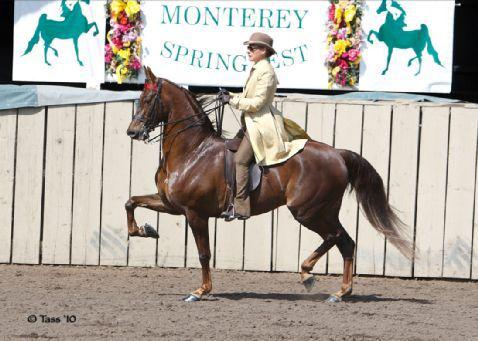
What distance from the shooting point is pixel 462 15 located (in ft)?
45.8

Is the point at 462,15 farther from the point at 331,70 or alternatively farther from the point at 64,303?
the point at 64,303

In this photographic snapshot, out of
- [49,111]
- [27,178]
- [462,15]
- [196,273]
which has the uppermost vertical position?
[462,15]

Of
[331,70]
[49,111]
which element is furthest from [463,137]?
[49,111]

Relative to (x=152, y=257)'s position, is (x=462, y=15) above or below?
above

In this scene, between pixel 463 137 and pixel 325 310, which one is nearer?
pixel 325 310

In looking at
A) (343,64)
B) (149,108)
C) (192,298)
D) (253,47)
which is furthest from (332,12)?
(192,298)

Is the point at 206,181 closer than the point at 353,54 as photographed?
Yes

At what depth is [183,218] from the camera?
1127cm

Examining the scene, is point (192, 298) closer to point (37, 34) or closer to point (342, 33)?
point (342, 33)

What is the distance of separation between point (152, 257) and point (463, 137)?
3593 millimetres

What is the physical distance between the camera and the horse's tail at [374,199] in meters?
9.58

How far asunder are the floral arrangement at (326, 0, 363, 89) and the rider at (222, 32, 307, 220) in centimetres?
240

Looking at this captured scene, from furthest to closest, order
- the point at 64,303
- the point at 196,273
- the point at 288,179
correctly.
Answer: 1. the point at 196,273
2. the point at 288,179
3. the point at 64,303

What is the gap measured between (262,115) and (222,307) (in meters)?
1.73
